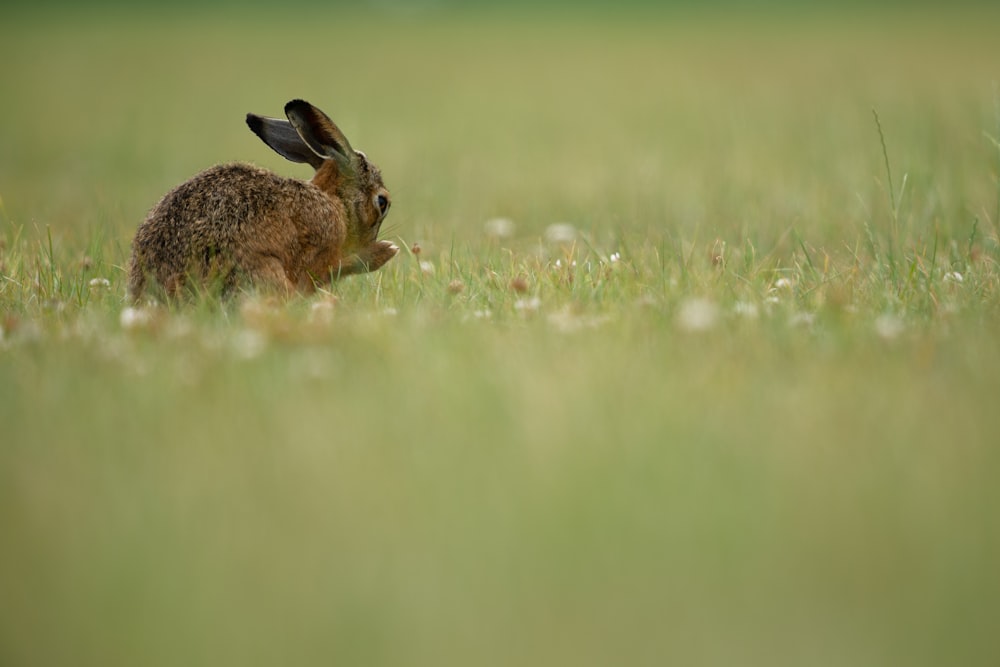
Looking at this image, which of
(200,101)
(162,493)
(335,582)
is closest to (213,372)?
(162,493)

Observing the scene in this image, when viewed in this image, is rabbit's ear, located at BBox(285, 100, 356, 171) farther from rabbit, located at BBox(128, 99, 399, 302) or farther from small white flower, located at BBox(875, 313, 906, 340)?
small white flower, located at BBox(875, 313, 906, 340)

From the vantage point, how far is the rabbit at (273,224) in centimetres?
541

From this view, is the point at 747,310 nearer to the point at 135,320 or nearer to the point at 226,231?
the point at 226,231

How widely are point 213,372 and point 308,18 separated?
36.1 metres

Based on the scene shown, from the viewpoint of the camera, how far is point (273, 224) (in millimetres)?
5598

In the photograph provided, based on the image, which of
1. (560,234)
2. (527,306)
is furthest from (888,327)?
(560,234)

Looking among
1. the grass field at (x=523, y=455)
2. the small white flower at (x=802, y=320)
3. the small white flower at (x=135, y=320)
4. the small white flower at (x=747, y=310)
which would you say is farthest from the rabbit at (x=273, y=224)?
the small white flower at (x=802, y=320)

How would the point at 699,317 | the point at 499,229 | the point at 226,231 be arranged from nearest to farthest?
the point at 699,317 < the point at 226,231 < the point at 499,229

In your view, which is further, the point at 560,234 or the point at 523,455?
the point at 560,234

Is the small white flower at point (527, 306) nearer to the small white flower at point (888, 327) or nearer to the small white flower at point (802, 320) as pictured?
the small white flower at point (802, 320)

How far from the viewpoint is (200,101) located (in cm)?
1873

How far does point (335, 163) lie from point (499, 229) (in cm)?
169

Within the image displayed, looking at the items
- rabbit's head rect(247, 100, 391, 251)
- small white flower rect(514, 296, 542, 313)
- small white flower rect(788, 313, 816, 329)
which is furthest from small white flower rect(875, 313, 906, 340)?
rabbit's head rect(247, 100, 391, 251)

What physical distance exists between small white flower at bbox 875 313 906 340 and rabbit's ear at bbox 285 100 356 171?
3.03 meters
